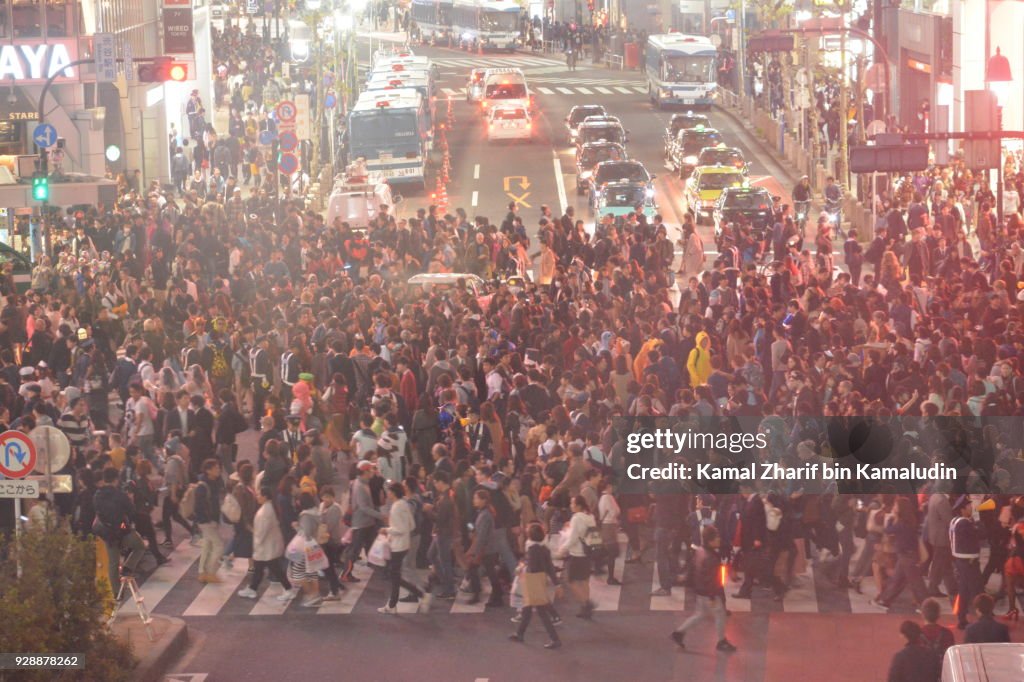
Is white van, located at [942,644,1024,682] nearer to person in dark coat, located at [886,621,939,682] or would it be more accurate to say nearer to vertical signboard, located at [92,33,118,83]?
person in dark coat, located at [886,621,939,682]

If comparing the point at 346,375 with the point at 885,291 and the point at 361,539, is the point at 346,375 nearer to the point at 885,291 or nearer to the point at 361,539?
the point at 361,539

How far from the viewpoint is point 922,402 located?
19.2 meters

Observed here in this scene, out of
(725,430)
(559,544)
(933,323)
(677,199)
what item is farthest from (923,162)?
(677,199)

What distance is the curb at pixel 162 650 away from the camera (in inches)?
611

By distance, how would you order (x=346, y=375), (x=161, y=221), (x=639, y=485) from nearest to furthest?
(x=639, y=485) → (x=346, y=375) → (x=161, y=221)

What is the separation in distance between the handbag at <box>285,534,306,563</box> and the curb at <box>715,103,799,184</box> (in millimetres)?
34951

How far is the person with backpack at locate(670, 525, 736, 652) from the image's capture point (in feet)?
51.3

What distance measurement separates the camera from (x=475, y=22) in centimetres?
9600

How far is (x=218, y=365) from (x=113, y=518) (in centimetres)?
600

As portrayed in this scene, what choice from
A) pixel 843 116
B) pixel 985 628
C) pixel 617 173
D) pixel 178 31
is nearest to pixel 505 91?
pixel 178 31

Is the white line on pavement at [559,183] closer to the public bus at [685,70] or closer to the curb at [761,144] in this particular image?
the curb at [761,144]

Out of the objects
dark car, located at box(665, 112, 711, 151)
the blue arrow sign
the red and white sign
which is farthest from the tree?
dark car, located at box(665, 112, 711, 151)

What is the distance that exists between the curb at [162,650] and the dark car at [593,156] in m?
33.5

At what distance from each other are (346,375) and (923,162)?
961cm
